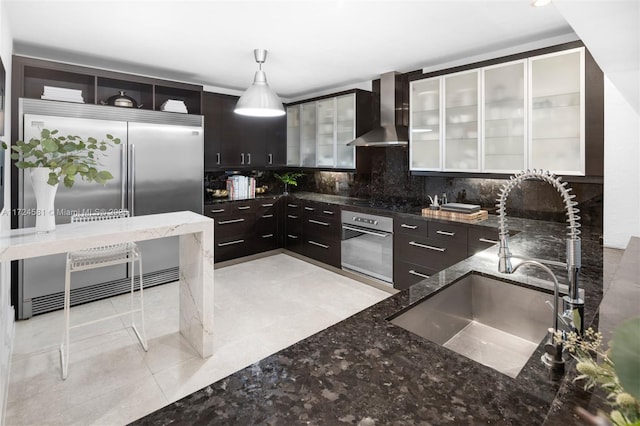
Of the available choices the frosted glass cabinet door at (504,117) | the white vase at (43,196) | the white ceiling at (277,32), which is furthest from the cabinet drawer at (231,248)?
the frosted glass cabinet door at (504,117)

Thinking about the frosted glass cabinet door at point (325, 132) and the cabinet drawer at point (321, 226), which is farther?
the frosted glass cabinet door at point (325, 132)

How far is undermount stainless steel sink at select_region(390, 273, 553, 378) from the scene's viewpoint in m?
1.34

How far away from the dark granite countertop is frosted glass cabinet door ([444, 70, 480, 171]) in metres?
2.43

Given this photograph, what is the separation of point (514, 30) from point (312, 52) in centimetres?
174

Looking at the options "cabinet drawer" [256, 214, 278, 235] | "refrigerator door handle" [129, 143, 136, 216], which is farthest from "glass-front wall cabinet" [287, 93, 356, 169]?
"refrigerator door handle" [129, 143, 136, 216]

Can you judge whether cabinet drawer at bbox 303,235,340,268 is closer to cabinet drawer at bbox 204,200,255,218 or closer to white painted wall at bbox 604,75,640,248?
cabinet drawer at bbox 204,200,255,218

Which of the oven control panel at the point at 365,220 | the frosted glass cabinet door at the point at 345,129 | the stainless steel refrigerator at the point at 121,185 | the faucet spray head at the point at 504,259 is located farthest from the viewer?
the frosted glass cabinet door at the point at 345,129

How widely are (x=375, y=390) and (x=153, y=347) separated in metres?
2.32

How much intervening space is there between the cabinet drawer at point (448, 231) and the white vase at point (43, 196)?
2.92 metres

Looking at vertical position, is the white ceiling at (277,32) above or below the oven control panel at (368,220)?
above

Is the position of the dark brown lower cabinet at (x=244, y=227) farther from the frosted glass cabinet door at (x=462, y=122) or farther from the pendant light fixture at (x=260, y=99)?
the frosted glass cabinet door at (x=462, y=122)

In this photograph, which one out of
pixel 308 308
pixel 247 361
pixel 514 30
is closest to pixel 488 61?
pixel 514 30

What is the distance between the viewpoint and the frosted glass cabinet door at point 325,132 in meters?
4.69

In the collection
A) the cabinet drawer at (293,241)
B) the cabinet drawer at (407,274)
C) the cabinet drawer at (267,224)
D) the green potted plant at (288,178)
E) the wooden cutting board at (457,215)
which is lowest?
the cabinet drawer at (407,274)
